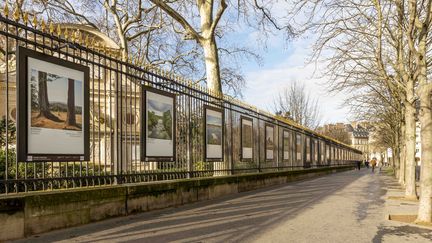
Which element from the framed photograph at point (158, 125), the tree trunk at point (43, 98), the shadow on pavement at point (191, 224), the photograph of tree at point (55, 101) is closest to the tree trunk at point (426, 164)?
the shadow on pavement at point (191, 224)

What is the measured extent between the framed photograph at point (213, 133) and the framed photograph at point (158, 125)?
7.74 feet

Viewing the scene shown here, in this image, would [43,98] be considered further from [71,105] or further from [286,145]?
[286,145]

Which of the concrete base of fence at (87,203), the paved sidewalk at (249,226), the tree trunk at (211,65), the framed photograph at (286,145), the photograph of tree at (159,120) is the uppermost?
the tree trunk at (211,65)

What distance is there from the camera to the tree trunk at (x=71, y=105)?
730cm

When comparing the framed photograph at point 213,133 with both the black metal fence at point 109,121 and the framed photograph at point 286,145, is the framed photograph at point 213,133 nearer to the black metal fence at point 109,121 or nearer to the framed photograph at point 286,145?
the black metal fence at point 109,121

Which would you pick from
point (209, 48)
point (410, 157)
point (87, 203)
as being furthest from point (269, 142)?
point (87, 203)

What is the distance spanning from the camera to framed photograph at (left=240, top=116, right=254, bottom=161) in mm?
16527

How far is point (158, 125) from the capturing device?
10.3m

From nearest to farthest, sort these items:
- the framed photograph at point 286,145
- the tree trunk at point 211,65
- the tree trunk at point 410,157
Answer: the tree trunk at point 410,157
the tree trunk at point 211,65
the framed photograph at point 286,145

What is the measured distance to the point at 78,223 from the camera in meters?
7.07

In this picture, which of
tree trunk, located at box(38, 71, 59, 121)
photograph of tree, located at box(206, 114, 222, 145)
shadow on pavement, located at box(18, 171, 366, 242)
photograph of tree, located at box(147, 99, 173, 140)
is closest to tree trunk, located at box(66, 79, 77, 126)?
tree trunk, located at box(38, 71, 59, 121)

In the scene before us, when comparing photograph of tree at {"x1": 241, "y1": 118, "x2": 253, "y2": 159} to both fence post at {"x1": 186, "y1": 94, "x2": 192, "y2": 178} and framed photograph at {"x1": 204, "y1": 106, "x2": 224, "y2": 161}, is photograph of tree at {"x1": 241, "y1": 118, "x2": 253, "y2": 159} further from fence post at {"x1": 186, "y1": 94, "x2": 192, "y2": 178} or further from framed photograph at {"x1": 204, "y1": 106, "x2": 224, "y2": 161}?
fence post at {"x1": 186, "y1": 94, "x2": 192, "y2": 178}

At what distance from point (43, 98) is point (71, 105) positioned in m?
0.60

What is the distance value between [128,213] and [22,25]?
3.91m
